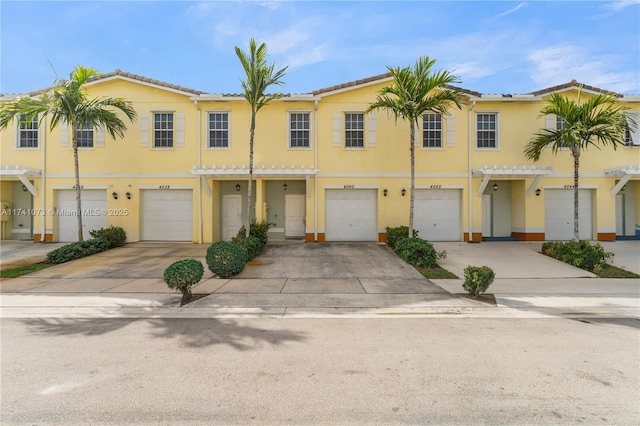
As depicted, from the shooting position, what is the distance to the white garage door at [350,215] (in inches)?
598

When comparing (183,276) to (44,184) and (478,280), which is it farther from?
(44,184)

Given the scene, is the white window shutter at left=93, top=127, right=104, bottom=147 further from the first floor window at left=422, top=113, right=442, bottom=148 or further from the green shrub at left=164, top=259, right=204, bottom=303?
the first floor window at left=422, top=113, right=442, bottom=148

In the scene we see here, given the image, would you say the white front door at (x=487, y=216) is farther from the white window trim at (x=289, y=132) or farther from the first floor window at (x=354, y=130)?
the white window trim at (x=289, y=132)

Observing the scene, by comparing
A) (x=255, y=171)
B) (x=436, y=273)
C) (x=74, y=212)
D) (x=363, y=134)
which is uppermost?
(x=363, y=134)

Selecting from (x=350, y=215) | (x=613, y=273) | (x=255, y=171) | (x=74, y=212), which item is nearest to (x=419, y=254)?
(x=350, y=215)

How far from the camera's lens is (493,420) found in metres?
3.10

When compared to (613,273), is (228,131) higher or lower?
higher

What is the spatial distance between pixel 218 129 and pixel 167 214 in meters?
4.81

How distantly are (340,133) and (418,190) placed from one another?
457 centimetres

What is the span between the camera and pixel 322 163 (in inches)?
591

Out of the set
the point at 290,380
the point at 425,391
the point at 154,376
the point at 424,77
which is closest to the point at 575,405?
the point at 425,391

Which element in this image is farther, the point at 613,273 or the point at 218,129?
the point at 218,129

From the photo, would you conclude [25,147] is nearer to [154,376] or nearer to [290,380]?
[154,376]

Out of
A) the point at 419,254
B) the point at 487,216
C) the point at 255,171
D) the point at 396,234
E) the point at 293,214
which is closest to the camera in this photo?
the point at 419,254
